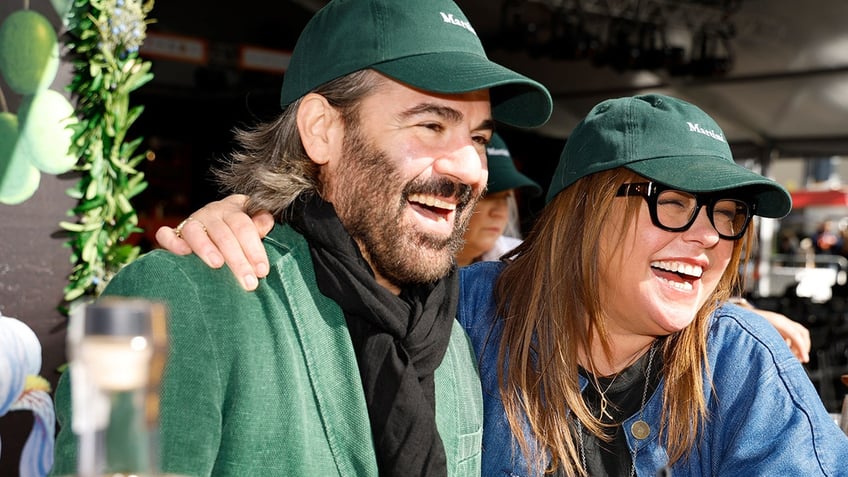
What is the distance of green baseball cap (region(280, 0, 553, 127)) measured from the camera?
51.3 inches

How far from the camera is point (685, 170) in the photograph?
63.6 inches

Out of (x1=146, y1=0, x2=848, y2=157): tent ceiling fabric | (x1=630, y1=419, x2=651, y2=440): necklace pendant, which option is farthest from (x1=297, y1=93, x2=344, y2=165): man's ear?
(x1=146, y1=0, x2=848, y2=157): tent ceiling fabric

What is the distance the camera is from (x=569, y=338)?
1.82m

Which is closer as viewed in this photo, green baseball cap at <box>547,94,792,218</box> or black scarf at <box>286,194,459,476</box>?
black scarf at <box>286,194,459,476</box>

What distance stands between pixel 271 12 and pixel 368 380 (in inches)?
342

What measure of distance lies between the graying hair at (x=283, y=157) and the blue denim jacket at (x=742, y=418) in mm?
692

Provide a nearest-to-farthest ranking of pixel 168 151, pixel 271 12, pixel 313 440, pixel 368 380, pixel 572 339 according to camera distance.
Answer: pixel 313 440 → pixel 368 380 → pixel 572 339 → pixel 271 12 → pixel 168 151

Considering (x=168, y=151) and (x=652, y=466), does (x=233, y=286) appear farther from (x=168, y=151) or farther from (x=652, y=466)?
(x=168, y=151)

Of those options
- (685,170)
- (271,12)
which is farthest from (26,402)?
(271,12)

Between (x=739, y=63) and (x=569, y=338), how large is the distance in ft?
30.9

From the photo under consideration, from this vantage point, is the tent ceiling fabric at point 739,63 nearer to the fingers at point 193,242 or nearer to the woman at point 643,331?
the woman at point 643,331

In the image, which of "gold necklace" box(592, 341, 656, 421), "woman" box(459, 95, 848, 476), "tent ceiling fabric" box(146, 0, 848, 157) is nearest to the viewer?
"woman" box(459, 95, 848, 476)

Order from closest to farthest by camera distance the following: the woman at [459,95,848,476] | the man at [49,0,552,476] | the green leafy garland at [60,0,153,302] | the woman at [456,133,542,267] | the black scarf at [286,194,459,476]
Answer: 1. the man at [49,0,552,476]
2. the black scarf at [286,194,459,476]
3. the woman at [459,95,848,476]
4. the green leafy garland at [60,0,153,302]
5. the woman at [456,133,542,267]

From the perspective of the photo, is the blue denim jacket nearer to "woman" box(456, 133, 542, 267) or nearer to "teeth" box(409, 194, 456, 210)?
"teeth" box(409, 194, 456, 210)
